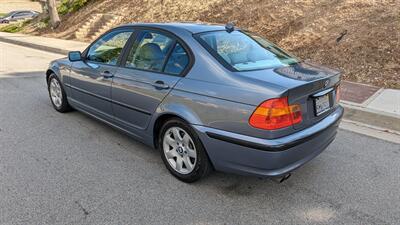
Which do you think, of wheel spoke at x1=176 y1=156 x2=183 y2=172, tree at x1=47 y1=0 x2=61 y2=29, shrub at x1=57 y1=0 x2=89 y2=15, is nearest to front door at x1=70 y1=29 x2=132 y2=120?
wheel spoke at x1=176 y1=156 x2=183 y2=172

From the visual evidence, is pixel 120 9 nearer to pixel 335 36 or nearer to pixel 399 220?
pixel 335 36

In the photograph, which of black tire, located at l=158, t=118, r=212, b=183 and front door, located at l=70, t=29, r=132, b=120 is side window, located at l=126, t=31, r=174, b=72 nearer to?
front door, located at l=70, t=29, r=132, b=120

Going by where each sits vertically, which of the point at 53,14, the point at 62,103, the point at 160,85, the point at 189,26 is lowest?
the point at 62,103

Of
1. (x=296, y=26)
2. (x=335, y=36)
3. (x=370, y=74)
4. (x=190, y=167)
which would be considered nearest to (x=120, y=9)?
(x=296, y=26)

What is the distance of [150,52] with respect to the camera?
351 cm

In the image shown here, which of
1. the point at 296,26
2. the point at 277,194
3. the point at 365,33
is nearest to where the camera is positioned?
the point at 277,194

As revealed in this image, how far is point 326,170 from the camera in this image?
346 cm

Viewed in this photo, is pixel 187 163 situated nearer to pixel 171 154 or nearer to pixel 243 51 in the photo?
pixel 171 154

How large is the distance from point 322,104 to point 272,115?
2.34 feet

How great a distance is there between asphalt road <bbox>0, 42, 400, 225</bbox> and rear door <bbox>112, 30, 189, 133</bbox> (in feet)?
1.67

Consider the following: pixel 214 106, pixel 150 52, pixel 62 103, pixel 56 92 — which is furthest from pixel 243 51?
pixel 56 92

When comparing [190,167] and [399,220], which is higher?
[190,167]

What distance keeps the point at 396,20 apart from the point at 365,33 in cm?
83

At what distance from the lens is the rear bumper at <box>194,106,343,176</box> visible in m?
2.61
